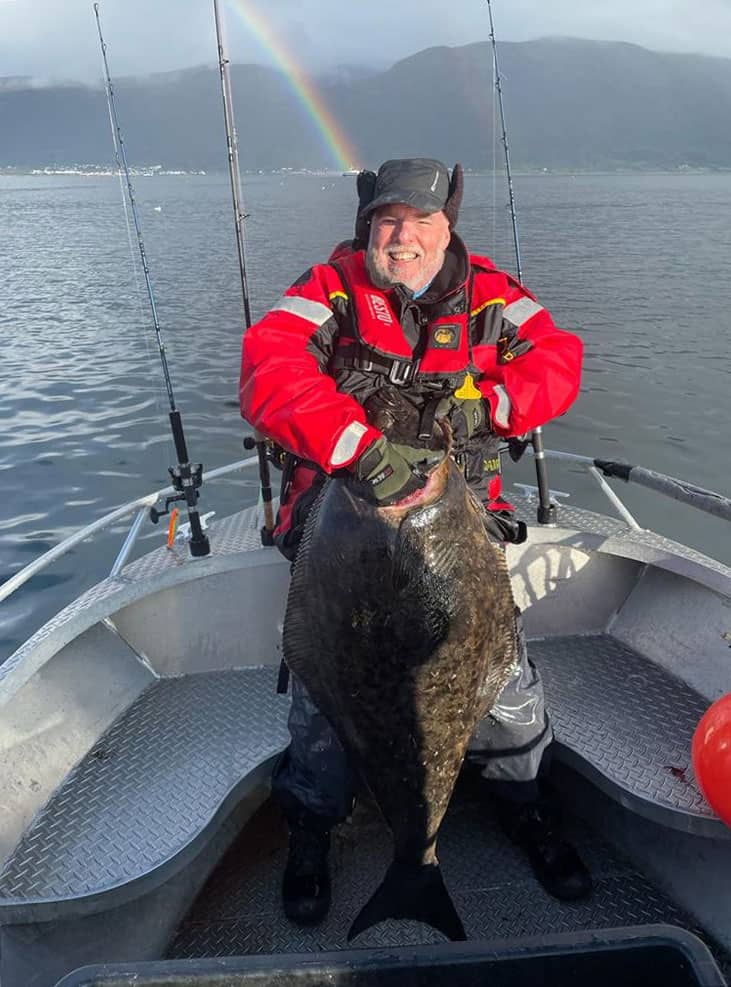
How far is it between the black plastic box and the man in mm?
1485

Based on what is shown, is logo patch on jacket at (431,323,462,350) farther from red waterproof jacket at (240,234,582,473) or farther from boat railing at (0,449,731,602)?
boat railing at (0,449,731,602)

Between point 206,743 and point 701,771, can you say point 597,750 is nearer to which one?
point 701,771

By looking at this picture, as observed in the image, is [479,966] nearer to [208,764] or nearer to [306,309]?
[208,764]

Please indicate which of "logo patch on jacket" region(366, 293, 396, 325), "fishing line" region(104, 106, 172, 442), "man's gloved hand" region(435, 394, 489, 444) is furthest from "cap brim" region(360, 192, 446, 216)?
"fishing line" region(104, 106, 172, 442)

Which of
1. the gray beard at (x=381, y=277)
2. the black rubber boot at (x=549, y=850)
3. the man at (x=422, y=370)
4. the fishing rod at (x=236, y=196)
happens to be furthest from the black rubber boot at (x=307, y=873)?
the gray beard at (x=381, y=277)

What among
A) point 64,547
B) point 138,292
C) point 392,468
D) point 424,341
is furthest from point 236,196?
point 138,292

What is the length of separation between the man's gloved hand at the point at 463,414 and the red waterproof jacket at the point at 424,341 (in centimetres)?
6

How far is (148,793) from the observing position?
3420 millimetres

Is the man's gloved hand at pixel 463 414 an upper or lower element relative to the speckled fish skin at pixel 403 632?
upper

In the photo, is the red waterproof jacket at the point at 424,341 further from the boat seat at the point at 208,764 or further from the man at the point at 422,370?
the boat seat at the point at 208,764

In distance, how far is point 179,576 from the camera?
4.06 meters

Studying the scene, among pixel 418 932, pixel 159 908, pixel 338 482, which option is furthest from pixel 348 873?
pixel 338 482

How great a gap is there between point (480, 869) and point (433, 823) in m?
1.06

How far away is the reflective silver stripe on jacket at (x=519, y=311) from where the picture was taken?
3.30 meters
